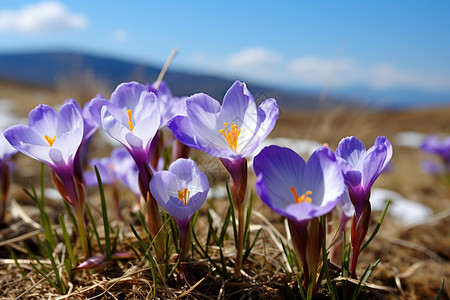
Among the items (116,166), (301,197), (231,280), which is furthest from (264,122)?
(116,166)

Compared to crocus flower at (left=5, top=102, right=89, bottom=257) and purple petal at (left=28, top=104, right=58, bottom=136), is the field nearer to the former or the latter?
crocus flower at (left=5, top=102, right=89, bottom=257)

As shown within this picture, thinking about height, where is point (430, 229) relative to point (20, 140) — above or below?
below

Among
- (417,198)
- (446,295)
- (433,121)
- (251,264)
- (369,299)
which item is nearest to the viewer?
(369,299)

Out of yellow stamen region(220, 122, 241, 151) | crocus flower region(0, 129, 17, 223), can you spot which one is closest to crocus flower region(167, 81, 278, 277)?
yellow stamen region(220, 122, 241, 151)

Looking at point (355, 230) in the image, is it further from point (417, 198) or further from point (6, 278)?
point (417, 198)

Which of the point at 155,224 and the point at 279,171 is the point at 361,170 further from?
the point at 155,224

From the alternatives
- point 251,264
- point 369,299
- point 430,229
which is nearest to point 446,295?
point 369,299

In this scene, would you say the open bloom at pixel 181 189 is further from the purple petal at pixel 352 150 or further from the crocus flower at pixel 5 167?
the crocus flower at pixel 5 167
